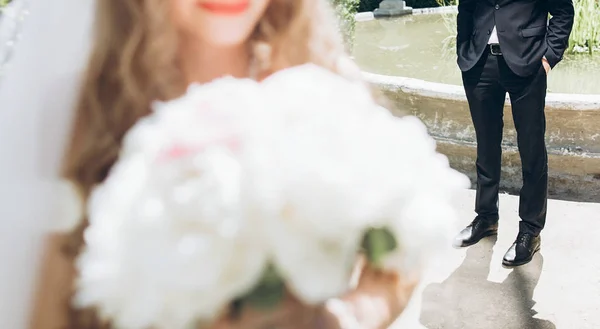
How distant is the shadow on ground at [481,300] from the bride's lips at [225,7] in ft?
6.68

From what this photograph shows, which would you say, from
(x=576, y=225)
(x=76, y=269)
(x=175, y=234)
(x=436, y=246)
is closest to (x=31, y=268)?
(x=76, y=269)

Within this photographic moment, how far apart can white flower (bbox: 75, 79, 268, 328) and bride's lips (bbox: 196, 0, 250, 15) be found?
4.2 inches

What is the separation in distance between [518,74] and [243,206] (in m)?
2.21

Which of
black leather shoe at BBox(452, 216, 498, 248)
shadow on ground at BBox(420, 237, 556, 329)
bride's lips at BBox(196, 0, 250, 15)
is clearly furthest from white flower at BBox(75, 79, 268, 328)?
black leather shoe at BBox(452, 216, 498, 248)

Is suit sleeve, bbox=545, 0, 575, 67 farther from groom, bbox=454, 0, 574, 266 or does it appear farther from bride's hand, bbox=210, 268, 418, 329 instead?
bride's hand, bbox=210, 268, 418, 329

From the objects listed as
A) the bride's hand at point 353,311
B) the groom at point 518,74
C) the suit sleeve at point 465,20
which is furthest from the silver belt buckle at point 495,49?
the bride's hand at point 353,311

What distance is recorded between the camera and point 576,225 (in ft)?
10.9

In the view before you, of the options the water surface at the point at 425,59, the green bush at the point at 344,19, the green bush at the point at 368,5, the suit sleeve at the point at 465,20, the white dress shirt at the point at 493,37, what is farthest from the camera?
the green bush at the point at 368,5

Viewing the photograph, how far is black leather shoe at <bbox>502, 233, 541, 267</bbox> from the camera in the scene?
2934mm

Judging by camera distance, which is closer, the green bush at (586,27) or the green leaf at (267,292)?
the green leaf at (267,292)

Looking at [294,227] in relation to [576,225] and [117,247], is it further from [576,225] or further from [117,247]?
[576,225]

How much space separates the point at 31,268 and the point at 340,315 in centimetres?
35

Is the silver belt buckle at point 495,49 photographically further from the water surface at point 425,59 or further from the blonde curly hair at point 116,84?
the blonde curly hair at point 116,84

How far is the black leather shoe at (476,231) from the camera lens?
3119mm
